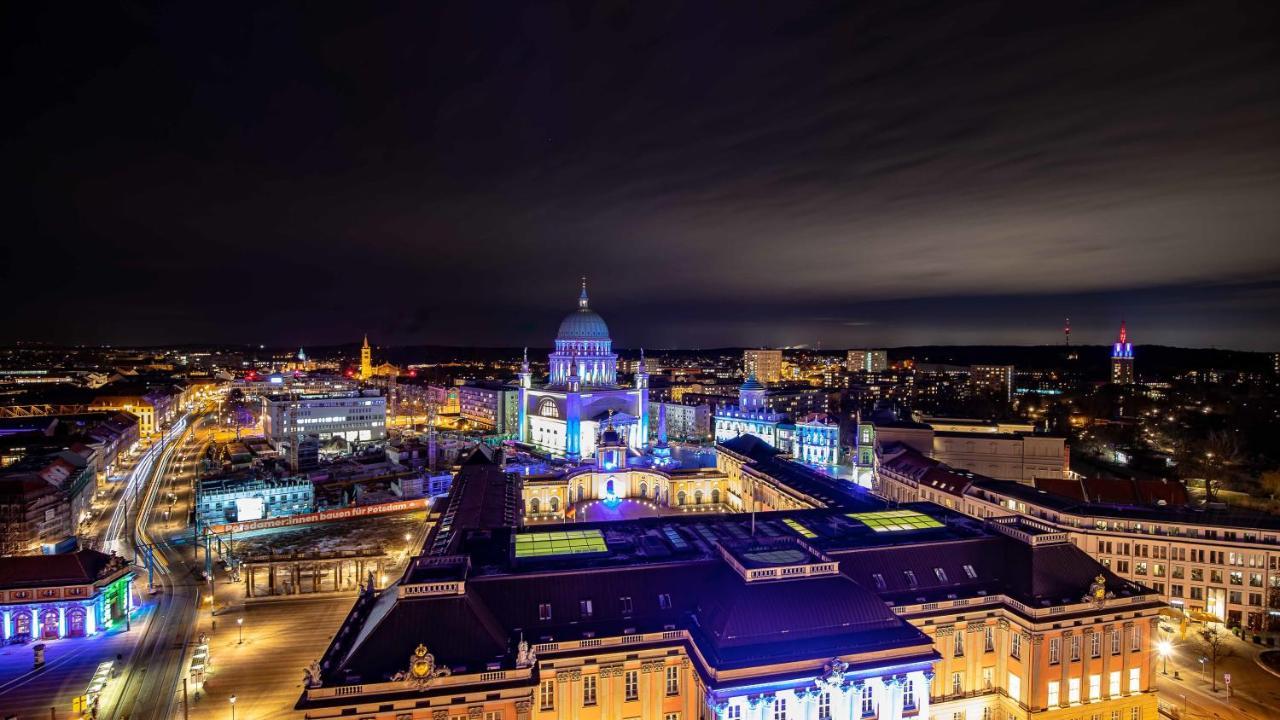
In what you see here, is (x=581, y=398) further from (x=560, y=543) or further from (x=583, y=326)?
(x=560, y=543)

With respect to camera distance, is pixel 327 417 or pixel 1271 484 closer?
pixel 1271 484

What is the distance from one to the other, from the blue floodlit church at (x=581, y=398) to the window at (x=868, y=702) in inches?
3391

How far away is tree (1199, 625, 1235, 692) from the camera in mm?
45125

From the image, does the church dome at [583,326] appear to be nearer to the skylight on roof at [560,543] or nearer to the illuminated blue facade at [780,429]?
the illuminated blue facade at [780,429]

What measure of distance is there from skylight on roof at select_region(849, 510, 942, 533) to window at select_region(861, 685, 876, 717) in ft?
58.8

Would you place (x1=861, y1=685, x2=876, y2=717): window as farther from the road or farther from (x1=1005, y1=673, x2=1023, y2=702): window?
the road


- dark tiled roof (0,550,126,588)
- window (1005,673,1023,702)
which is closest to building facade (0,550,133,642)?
dark tiled roof (0,550,126,588)

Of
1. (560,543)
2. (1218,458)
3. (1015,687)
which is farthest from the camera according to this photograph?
(1218,458)

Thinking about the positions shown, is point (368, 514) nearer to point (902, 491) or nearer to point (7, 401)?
point (902, 491)

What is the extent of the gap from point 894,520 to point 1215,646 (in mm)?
22332

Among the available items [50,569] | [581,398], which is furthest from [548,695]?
[581,398]

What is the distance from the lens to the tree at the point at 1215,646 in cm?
4512

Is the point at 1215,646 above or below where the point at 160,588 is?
above

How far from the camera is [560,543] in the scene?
4697 centimetres
